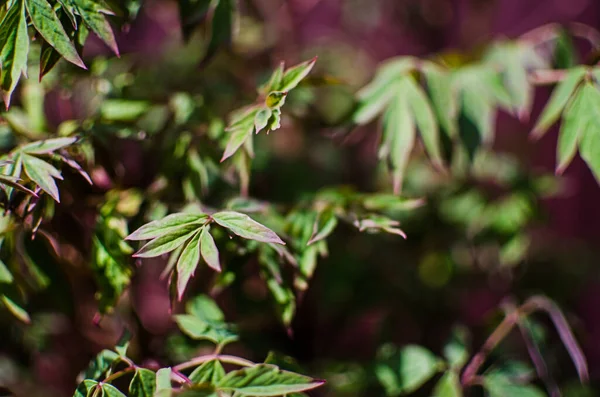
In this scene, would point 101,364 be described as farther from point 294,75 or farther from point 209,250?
point 294,75

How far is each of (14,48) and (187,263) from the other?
1.17 feet

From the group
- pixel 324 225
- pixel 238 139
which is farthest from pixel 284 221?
pixel 238 139

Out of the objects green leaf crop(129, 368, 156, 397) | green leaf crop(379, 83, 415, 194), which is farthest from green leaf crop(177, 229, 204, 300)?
green leaf crop(379, 83, 415, 194)

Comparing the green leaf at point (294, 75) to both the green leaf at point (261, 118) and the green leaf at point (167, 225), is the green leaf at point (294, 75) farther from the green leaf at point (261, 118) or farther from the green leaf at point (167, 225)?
the green leaf at point (167, 225)

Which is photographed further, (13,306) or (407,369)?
(407,369)

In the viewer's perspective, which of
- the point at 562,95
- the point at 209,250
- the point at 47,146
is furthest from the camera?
the point at 562,95

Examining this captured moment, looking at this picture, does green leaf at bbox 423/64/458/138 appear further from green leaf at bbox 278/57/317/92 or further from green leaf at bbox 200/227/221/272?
green leaf at bbox 200/227/221/272

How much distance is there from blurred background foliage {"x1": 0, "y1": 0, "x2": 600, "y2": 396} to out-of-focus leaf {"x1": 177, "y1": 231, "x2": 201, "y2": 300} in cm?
7

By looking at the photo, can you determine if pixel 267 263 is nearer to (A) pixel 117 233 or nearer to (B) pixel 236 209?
(B) pixel 236 209

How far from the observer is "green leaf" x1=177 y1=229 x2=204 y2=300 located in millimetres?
745

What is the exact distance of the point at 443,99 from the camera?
1.04m

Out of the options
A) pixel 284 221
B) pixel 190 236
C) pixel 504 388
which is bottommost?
pixel 504 388

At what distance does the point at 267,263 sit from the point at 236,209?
91 millimetres

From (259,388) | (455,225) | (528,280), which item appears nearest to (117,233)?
(259,388)
